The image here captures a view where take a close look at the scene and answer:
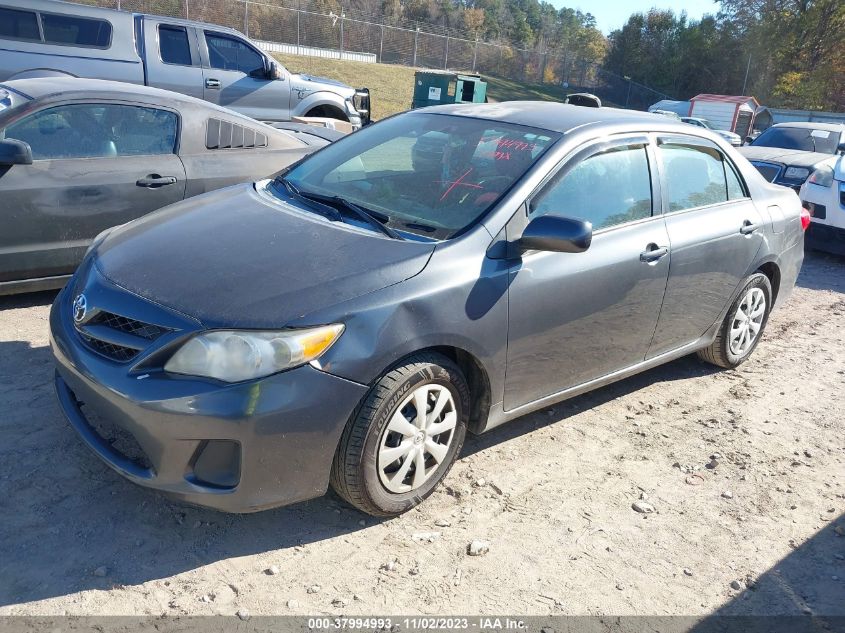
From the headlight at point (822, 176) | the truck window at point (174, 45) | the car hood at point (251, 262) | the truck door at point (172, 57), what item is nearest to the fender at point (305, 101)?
the truck door at point (172, 57)

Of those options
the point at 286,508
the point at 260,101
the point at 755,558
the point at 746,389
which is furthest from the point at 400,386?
the point at 260,101

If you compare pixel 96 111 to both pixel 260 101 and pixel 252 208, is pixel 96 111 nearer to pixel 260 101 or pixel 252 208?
pixel 252 208

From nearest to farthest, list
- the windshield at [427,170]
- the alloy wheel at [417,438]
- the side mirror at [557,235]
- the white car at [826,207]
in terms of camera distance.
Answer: the alloy wheel at [417,438] → the side mirror at [557,235] → the windshield at [427,170] → the white car at [826,207]

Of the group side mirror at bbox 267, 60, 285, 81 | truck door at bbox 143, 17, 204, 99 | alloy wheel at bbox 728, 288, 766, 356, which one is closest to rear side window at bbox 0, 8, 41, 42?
truck door at bbox 143, 17, 204, 99

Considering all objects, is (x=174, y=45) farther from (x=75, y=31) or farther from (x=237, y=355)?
(x=237, y=355)

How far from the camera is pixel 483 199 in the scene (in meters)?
3.46

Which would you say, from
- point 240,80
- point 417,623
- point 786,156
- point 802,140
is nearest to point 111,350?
point 417,623

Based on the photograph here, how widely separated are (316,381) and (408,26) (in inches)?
1551

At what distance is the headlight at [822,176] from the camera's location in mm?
8915

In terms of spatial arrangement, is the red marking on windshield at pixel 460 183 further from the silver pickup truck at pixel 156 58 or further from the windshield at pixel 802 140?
the windshield at pixel 802 140

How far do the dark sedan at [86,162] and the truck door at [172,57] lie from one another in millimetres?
4876

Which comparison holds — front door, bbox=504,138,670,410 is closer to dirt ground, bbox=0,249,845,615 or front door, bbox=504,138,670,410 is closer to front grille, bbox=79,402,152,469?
dirt ground, bbox=0,249,845,615

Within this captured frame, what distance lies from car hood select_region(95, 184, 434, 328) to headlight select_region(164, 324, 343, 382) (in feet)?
0.16

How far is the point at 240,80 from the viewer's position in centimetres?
1072
